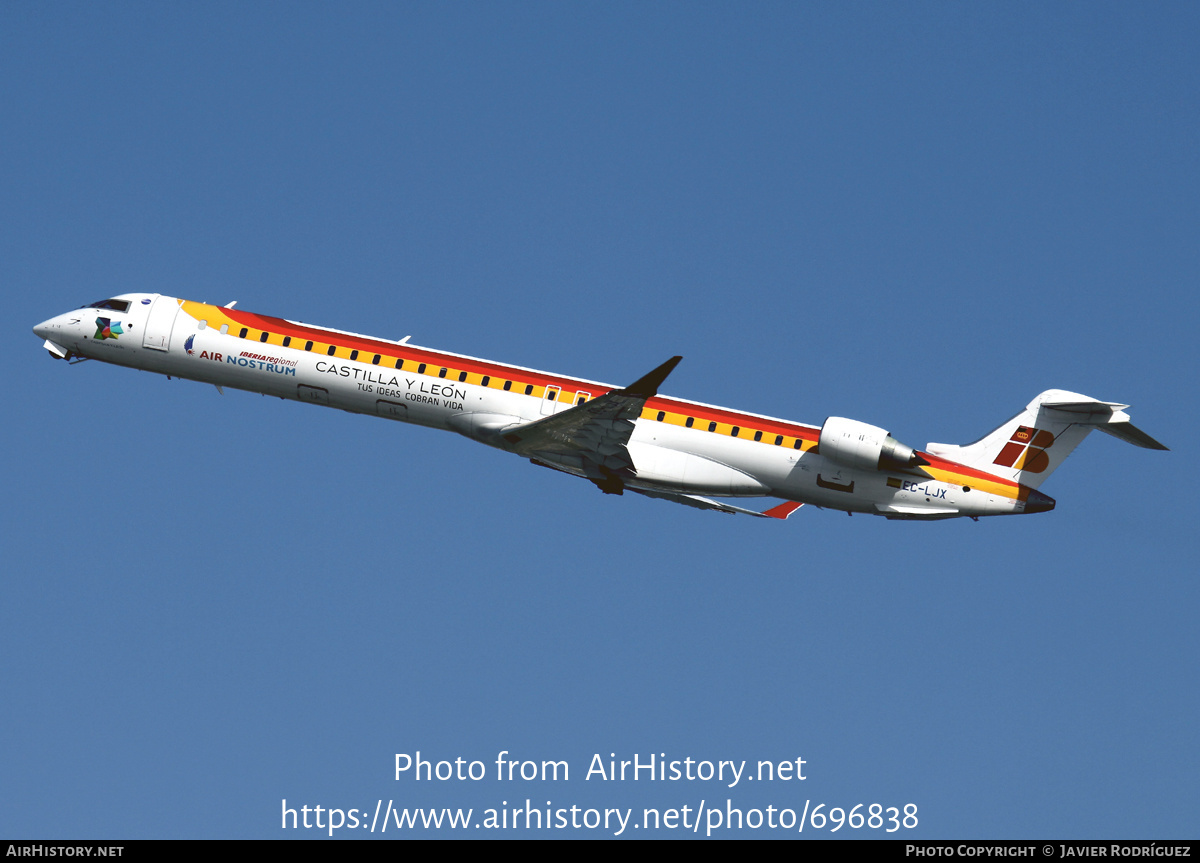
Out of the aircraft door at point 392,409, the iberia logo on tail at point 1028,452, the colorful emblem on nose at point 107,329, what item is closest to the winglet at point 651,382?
the aircraft door at point 392,409

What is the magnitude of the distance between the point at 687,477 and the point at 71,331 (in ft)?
64.1

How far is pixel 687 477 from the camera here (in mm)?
34250

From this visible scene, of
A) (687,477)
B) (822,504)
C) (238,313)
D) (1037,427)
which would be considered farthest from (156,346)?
(1037,427)

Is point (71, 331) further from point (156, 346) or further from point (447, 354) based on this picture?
point (447, 354)

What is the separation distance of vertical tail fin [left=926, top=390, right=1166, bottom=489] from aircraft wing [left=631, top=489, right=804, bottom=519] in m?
4.33

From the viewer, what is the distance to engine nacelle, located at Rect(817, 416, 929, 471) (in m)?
33.0

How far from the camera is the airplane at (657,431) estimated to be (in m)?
33.3

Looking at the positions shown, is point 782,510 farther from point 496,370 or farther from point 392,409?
point 392,409

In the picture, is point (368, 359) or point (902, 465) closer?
point (902, 465)

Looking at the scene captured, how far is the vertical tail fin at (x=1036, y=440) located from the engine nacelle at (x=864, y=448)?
6.18 ft

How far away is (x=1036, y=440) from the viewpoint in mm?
34125

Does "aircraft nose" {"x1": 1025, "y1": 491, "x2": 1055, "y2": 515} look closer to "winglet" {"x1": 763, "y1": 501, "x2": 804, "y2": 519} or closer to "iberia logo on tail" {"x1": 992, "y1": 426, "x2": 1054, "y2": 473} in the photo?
"iberia logo on tail" {"x1": 992, "y1": 426, "x2": 1054, "y2": 473}

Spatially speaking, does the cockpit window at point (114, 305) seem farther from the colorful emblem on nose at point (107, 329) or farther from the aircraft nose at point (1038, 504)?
the aircraft nose at point (1038, 504)

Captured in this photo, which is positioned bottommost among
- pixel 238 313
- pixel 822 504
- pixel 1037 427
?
pixel 822 504
